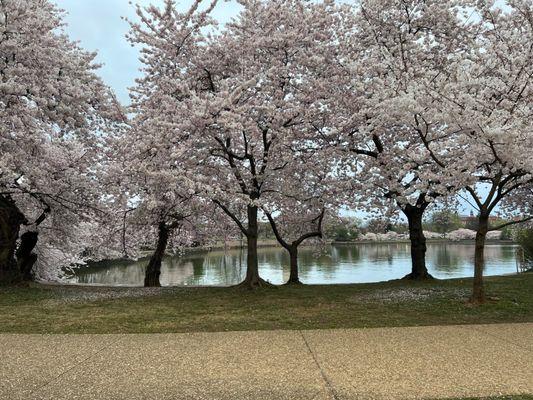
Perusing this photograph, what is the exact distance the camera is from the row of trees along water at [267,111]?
999 cm

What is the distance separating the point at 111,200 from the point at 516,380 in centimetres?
1433

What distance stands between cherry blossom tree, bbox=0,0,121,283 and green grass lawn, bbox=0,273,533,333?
10.4ft

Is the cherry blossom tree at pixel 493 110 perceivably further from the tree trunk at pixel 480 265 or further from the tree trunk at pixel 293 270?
the tree trunk at pixel 293 270

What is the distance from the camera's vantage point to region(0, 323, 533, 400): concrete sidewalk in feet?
14.7

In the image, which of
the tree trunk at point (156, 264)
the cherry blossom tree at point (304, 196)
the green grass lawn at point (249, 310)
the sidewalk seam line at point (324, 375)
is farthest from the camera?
the tree trunk at point (156, 264)

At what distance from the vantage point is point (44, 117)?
44.3 ft

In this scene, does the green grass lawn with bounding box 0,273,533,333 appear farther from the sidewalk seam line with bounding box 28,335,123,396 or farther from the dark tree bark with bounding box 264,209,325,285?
the dark tree bark with bounding box 264,209,325,285

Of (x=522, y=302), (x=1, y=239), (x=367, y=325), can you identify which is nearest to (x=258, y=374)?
(x=367, y=325)

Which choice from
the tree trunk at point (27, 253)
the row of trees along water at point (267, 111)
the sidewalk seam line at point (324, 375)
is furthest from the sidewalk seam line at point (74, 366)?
the tree trunk at point (27, 253)

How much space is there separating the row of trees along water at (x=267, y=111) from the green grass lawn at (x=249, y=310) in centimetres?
133

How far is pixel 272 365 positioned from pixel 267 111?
8108mm

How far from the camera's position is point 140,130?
12453 millimetres

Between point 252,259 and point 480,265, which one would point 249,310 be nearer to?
point 252,259

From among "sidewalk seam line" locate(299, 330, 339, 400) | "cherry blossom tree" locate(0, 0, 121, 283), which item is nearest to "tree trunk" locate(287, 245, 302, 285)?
"cherry blossom tree" locate(0, 0, 121, 283)
